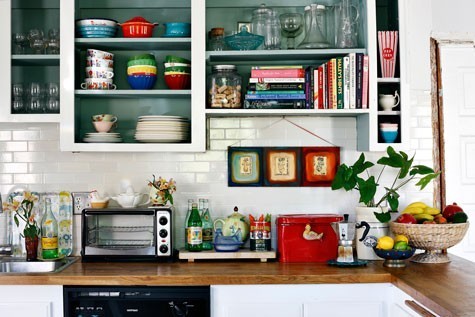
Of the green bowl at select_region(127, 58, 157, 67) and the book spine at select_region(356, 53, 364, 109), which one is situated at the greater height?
the green bowl at select_region(127, 58, 157, 67)

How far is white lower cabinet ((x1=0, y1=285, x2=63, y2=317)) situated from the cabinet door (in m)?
0.88

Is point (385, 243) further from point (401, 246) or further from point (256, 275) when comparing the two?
point (256, 275)

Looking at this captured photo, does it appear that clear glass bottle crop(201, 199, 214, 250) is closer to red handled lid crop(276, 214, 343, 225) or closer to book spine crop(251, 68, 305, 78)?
red handled lid crop(276, 214, 343, 225)

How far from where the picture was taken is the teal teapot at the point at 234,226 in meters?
3.54

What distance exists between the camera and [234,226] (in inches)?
139

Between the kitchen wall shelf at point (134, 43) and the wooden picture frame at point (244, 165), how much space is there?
25.0 inches

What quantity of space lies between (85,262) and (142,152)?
67 cm

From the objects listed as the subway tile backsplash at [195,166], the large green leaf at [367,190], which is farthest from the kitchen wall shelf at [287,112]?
the large green leaf at [367,190]

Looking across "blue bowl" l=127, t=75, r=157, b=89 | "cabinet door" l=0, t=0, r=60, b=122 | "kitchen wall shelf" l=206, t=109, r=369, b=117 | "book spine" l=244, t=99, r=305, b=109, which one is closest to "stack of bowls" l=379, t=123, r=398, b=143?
"kitchen wall shelf" l=206, t=109, r=369, b=117

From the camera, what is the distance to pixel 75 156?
3.75 meters

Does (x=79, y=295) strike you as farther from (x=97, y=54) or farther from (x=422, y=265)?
(x=422, y=265)

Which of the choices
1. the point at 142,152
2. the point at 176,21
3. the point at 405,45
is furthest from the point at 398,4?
the point at 142,152

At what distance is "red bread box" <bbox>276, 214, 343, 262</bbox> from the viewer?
11.3 ft

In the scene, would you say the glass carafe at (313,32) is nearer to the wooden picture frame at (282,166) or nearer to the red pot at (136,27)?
the wooden picture frame at (282,166)
